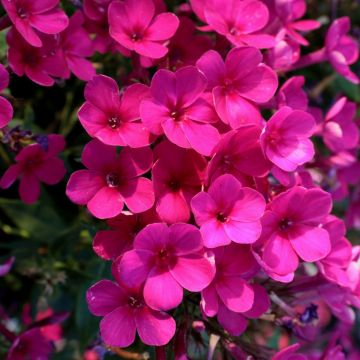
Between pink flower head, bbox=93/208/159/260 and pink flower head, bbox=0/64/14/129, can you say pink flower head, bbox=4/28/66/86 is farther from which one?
pink flower head, bbox=93/208/159/260

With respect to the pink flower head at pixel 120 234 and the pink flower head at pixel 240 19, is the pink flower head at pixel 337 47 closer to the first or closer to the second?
the pink flower head at pixel 240 19

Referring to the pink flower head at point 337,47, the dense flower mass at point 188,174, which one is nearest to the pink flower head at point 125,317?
the dense flower mass at point 188,174

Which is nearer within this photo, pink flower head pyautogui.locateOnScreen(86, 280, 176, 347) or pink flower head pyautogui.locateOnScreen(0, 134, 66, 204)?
pink flower head pyautogui.locateOnScreen(86, 280, 176, 347)

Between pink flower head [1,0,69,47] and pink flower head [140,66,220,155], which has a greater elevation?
pink flower head [1,0,69,47]

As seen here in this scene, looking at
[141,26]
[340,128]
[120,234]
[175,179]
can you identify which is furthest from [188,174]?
[340,128]

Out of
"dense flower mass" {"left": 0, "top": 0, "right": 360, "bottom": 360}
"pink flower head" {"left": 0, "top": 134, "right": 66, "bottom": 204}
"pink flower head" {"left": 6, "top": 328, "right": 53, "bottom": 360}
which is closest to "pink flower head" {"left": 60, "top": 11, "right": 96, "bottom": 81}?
"dense flower mass" {"left": 0, "top": 0, "right": 360, "bottom": 360}

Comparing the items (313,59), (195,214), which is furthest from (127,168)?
(313,59)
